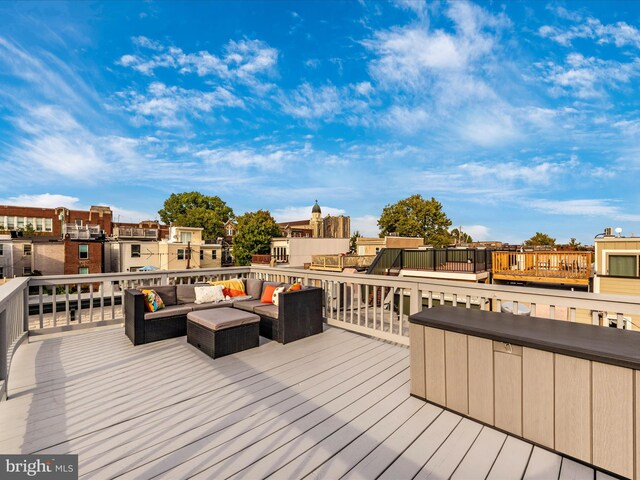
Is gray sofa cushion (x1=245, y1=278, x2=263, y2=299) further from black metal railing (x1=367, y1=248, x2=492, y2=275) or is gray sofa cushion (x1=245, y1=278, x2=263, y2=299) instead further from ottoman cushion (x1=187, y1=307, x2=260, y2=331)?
black metal railing (x1=367, y1=248, x2=492, y2=275)

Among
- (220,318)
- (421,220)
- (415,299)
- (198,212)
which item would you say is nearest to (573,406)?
(415,299)

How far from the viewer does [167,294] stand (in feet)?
14.1

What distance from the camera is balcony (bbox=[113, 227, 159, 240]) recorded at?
1113 inches

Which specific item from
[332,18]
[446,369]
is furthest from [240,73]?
[446,369]

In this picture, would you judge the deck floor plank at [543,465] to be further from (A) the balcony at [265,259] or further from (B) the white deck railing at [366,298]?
(A) the balcony at [265,259]

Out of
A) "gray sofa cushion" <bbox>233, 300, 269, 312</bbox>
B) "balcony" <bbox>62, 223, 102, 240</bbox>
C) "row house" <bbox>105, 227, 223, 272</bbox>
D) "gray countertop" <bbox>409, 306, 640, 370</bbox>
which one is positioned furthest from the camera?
"row house" <bbox>105, 227, 223, 272</bbox>

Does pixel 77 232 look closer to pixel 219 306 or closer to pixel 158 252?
pixel 158 252

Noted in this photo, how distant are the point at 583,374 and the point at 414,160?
19.5 meters

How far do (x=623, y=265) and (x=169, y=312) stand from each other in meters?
12.8

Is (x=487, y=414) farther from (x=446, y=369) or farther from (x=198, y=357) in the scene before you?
(x=198, y=357)

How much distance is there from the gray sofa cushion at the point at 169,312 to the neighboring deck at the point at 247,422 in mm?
599

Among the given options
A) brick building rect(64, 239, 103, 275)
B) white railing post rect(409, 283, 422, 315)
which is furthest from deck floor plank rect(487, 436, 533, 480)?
brick building rect(64, 239, 103, 275)

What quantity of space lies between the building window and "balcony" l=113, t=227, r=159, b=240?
1321 inches

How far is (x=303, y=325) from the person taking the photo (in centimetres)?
407
